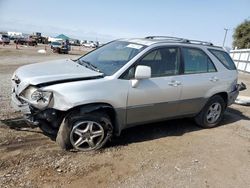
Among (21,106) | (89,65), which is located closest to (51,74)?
(21,106)

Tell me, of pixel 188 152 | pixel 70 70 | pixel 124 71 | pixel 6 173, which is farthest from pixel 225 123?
pixel 6 173

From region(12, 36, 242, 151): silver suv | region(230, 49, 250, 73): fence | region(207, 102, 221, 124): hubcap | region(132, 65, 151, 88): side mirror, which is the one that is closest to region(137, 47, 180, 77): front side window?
region(12, 36, 242, 151): silver suv

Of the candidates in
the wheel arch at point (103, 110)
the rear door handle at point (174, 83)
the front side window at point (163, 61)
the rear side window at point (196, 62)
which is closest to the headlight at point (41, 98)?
the wheel arch at point (103, 110)

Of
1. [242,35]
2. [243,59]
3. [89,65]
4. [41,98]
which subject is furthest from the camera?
[242,35]

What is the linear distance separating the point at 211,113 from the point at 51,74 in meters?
3.55

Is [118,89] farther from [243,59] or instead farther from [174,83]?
[243,59]

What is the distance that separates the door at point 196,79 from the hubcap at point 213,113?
0.39 meters

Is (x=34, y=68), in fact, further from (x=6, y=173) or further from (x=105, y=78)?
(x=6, y=173)

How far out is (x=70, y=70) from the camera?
453 centimetres

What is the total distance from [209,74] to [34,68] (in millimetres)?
3362

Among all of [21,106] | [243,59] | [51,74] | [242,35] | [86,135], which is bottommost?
[243,59]

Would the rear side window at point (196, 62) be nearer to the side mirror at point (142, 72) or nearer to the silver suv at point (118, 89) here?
the silver suv at point (118, 89)

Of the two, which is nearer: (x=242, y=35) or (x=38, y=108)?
(x=38, y=108)

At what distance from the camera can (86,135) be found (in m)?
4.35
